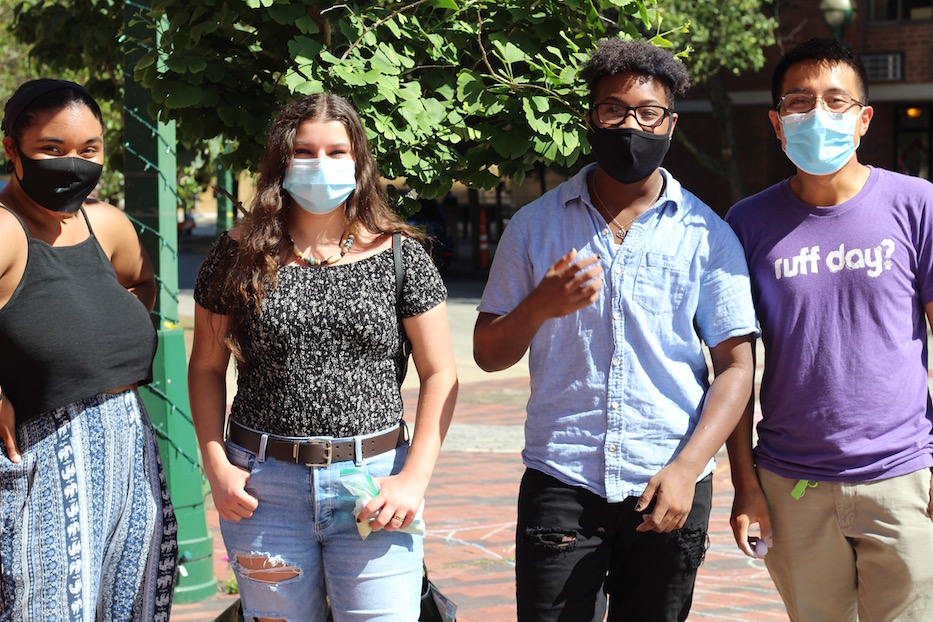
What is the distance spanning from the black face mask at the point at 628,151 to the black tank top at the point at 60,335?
4.42 ft

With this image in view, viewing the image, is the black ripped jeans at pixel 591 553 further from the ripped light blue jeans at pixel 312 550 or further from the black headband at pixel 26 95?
the black headband at pixel 26 95

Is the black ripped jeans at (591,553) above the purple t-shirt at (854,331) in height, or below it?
Answer: below

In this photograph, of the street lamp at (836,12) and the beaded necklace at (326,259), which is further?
the street lamp at (836,12)

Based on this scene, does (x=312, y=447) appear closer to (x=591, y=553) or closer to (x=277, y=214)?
(x=277, y=214)

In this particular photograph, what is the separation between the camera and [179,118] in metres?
3.64

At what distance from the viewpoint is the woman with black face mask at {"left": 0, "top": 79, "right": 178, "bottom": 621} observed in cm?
299

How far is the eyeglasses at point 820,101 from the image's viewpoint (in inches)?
124

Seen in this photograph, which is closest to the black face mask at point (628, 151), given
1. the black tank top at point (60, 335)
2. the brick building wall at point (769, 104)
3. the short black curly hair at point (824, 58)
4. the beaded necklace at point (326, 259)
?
the short black curly hair at point (824, 58)

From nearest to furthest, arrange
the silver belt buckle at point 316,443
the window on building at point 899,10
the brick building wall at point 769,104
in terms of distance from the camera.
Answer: the silver belt buckle at point 316,443, the brick building wall at point 769,104, the window on building at point 899,10

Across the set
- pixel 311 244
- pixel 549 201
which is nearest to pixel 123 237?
pixel 311 244

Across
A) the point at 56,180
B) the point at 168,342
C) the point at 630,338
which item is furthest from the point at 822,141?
the point at 168,342

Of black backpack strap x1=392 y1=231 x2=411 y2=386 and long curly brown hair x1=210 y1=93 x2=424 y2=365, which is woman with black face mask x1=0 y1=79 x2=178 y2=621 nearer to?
long curly brown hair x1=210 y1=93 x2=424 y2=365

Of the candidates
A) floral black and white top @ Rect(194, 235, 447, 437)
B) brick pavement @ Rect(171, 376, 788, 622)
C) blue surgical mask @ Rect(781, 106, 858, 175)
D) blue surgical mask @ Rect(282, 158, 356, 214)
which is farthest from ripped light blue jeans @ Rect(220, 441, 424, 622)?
brick pavement @ Rect(171, 376, 788, 622)

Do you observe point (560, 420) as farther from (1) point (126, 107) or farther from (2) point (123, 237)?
(1) point (126, 107)
